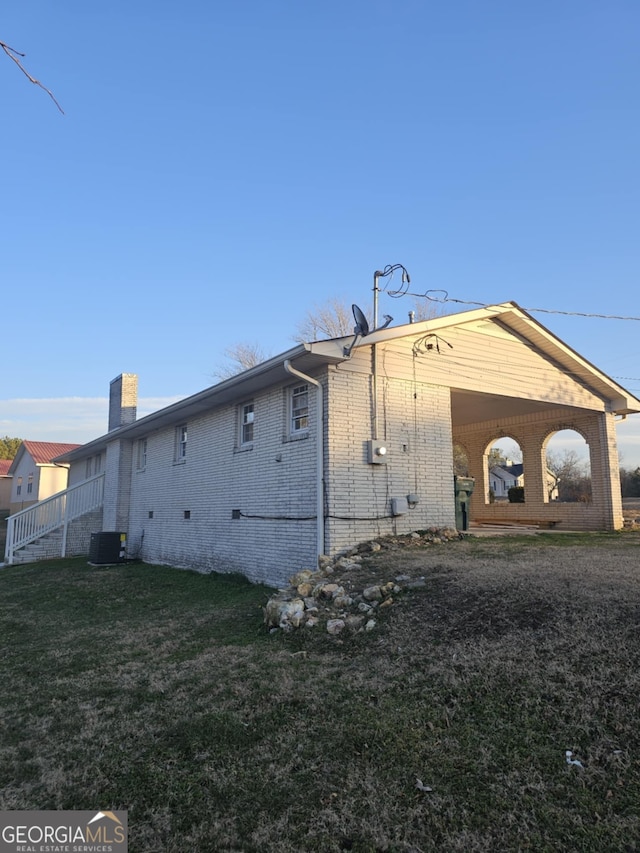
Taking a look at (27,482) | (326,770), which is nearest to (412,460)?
(326,770)

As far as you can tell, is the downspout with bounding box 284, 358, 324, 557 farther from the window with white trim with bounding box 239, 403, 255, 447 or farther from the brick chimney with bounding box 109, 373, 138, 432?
the brick chimney with bounding box 109, 373, 138, 432

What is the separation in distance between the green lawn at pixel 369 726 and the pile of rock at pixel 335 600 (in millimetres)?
192

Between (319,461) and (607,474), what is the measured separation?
26.8 ft

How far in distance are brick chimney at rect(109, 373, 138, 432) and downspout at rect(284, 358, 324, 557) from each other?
11084 millimetres

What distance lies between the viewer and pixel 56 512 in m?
18.2

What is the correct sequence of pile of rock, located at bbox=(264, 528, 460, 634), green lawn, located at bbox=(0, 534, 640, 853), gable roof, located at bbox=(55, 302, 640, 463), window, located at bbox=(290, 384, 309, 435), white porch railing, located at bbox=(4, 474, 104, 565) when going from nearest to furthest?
green lawn, located at bbox=(0, 534, 640, 853) < pile of rock, located at bbox=(264, 528, 460, 634) < gable roof, located at bbox=(55, 302, 640, 463) < window, located at bbox=(290, 384, 309, 435) < white porch railing, located at bbox=(4, 474, 104, 565)

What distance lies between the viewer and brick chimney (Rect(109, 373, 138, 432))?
18.4 metres

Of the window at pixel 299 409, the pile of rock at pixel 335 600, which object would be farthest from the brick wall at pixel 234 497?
the pile of rock at pixel 335 600

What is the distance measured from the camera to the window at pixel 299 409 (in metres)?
9.62

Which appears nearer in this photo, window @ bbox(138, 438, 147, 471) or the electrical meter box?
the electrical meter box

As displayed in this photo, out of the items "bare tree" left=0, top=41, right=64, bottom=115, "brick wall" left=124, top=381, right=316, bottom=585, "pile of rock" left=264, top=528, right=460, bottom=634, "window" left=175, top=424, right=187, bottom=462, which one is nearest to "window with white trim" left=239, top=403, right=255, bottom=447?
"brick wall" left=124, top=381, right=316, bottom=585

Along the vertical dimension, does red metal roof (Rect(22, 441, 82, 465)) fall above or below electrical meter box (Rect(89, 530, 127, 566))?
above

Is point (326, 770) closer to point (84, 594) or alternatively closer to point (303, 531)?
point (303, 531)

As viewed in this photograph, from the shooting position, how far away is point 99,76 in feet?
14.5
